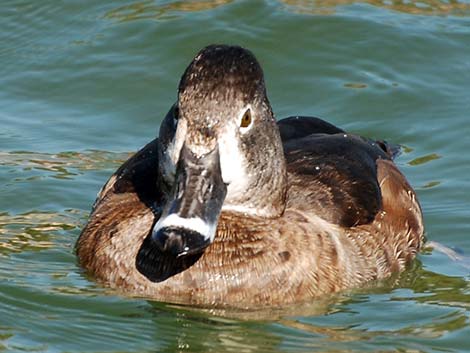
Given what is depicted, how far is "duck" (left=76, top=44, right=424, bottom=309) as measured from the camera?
7461mm

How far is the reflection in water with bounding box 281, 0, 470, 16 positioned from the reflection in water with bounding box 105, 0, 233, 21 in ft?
2.33

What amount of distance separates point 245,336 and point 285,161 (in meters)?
1.32

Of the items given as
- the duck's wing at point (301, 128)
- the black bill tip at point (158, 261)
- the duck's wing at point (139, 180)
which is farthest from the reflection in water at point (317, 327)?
the duck's wing at point (301, 128)

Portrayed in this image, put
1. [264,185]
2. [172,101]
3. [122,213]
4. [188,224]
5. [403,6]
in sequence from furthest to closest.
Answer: [403,6] < [172,101] < [122,213] < [264,185] < [188,224]

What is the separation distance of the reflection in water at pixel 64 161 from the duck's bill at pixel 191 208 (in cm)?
291

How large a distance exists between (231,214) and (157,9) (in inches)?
219

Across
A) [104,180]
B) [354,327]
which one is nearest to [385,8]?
[104,180]

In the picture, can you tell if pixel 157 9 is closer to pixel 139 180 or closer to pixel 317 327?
pixel 139 180

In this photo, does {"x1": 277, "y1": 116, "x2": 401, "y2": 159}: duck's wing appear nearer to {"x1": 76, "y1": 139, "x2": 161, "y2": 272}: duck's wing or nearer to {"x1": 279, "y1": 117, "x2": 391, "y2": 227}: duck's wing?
{"x1": 279, "y1": 117, "x2": 391, "y2": 227}: duck's wing

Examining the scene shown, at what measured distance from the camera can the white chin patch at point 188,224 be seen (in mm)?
7281

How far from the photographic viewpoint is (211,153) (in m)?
7.45

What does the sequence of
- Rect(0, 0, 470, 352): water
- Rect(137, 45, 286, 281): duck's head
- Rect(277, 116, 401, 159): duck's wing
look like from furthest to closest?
Rect(277, 116, 401, 159): duck's wing
Rect(0, 0, 470, 352): water
Rect(137, 45, 286, 281): duck's head

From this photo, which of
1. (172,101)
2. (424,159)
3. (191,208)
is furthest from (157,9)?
(191,208)

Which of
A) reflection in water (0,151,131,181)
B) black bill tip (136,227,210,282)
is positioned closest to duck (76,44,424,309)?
black bill tip (136,227,210,282)
